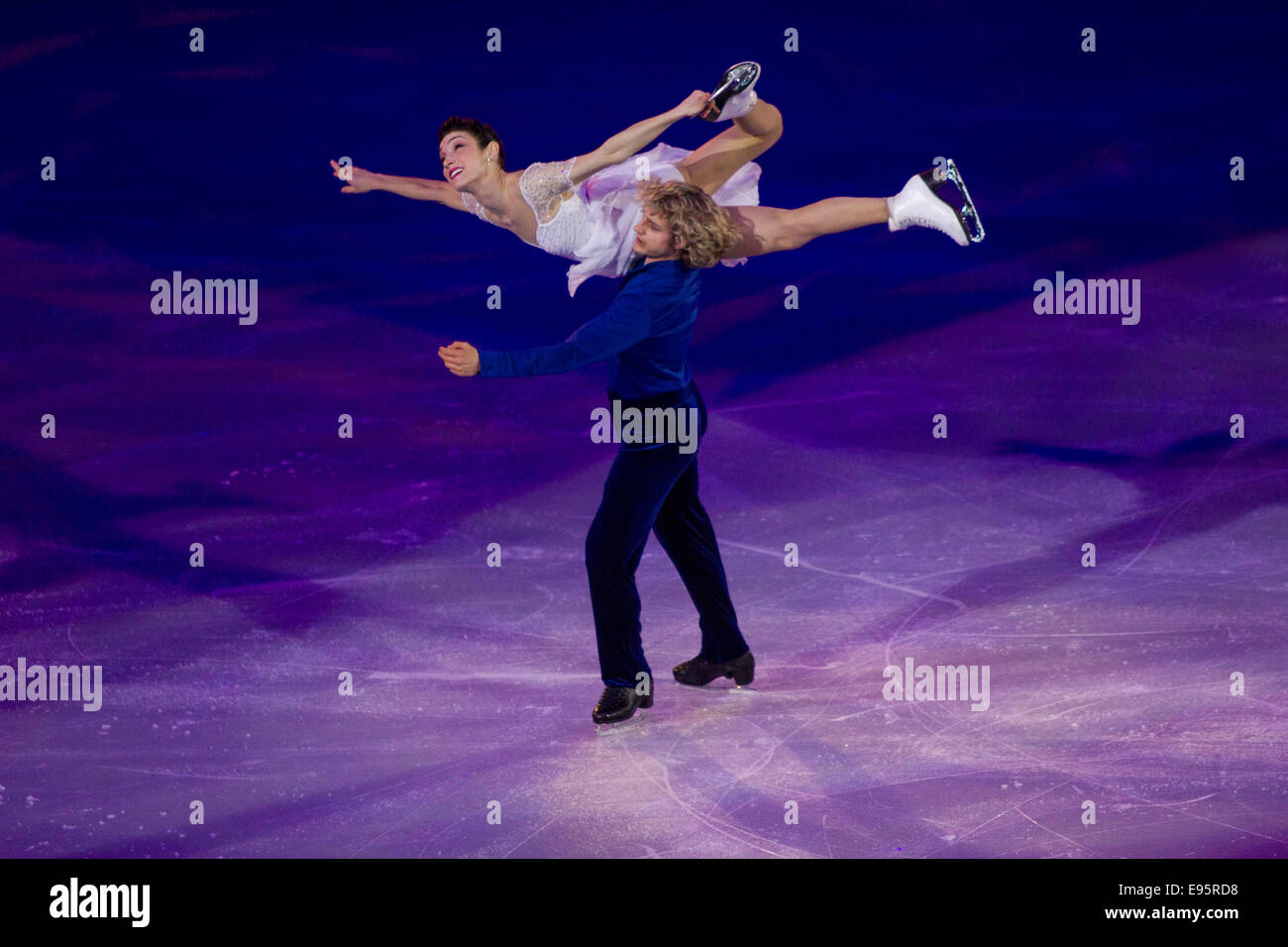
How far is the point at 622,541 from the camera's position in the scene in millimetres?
4652

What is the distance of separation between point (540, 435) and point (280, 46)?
2.55 metres

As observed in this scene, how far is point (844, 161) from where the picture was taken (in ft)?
26.0

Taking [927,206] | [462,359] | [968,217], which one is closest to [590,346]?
[462,359]

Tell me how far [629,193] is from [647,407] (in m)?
0.96

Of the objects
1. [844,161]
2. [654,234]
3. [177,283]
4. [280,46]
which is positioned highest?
[280,46]

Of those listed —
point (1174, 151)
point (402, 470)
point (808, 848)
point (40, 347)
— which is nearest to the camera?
point (808, 848)

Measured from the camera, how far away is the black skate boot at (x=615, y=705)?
4715mm

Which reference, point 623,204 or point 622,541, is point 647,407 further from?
point 623,204

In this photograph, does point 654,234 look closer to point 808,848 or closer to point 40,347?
point 808,848

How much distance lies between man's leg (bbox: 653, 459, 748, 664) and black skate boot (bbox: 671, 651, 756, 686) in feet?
0.08

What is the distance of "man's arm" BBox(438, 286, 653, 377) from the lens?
4125 millimetres

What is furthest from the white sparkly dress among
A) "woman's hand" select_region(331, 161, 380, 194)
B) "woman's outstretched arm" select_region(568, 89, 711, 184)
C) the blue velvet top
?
the blue velvet top

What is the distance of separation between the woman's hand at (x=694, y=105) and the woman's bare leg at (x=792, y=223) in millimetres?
409

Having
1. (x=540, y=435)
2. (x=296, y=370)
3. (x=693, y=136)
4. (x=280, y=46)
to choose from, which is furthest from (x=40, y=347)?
(x=693, y=136)
